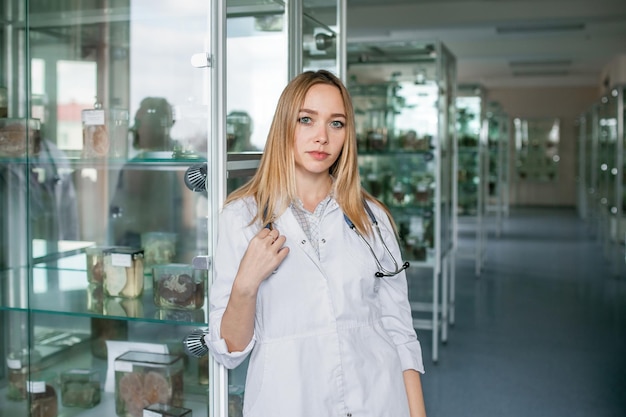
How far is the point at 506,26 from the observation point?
1034cm

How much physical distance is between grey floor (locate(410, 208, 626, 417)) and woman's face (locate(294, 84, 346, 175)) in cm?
298

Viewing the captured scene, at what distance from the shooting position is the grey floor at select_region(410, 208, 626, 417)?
459 cm

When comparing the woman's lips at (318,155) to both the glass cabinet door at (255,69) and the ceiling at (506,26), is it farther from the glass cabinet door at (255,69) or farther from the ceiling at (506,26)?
the ceiling at (506,26)

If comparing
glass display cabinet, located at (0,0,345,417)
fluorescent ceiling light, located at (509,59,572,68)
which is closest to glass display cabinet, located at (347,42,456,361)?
glass display cabinet, located at (0,0,345,417)

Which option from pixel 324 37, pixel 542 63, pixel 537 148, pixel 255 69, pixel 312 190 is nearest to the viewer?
pixel 312 190

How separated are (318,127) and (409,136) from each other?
405 centimetres

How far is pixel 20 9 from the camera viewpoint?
3127 mm

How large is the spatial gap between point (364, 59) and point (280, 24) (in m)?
3.42

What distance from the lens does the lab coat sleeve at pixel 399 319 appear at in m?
1.85

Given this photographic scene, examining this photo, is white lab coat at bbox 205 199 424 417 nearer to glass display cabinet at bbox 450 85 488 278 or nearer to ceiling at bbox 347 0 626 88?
ceiling at bbox 347 0 626 88

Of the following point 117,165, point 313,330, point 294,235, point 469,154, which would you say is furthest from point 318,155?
point 469,154

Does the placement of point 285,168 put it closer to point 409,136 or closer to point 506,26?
point 409,136

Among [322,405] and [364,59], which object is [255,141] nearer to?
[322,405]

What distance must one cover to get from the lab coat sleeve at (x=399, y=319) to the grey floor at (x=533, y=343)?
268cm
